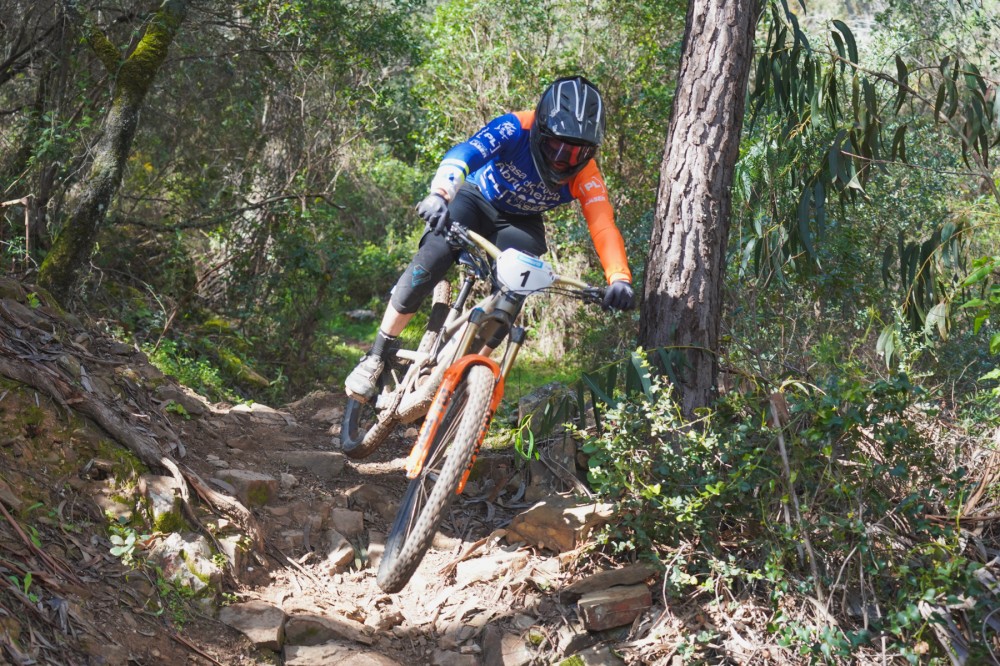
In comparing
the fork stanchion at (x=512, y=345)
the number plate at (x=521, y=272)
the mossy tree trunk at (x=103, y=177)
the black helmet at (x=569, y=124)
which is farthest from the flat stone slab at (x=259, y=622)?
the mossy tree trunk at (x=103, y=177)

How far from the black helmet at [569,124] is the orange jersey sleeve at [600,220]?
206 millimetres

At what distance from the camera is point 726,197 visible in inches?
188

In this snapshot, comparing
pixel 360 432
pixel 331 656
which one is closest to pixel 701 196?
pixel 360 432

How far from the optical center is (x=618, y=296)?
4141mm

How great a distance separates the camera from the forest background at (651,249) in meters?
3.60

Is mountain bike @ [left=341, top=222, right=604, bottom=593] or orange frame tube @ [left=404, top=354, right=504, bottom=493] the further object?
orange frame tube @ [left=404, top=354, right=504, bottom=493]

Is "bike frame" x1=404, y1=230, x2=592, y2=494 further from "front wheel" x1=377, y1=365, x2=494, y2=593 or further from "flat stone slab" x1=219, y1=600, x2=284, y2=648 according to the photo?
"flat stone slab" x1=219, y1=600, x2=284, y2=648

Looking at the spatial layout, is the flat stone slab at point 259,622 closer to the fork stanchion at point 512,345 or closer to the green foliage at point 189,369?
the fork stanchion at point 512,345

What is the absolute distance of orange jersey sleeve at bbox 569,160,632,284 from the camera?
4.45 meters

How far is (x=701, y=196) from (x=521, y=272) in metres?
1.37

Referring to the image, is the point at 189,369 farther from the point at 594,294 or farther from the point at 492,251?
the point at 594,294

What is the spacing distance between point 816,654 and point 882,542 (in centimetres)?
59

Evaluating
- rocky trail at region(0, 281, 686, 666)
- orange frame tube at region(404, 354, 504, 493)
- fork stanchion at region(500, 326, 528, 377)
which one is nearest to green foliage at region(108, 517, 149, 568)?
rocky trail at region(0, 281, 686, 666)

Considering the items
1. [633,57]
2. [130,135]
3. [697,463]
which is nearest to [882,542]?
[697,463]
